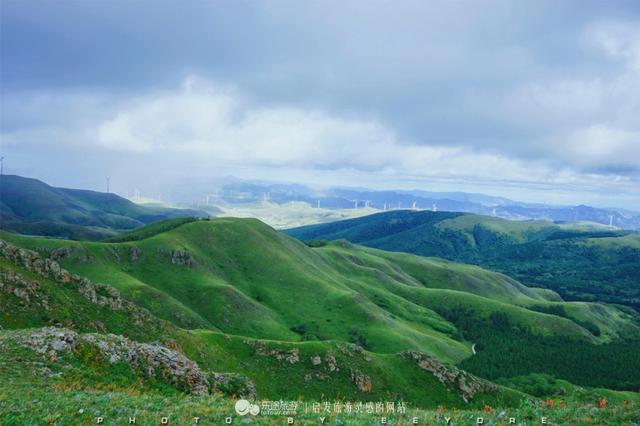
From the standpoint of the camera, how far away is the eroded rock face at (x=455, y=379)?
266ft

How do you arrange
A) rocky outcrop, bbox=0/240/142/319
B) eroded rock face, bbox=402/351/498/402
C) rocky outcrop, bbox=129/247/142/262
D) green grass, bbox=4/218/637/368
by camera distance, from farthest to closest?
rocky outcrop, bbox=129/247/142/262
green grass, bbox=4/218/637/368
eroded rock face, bbox=402/351/498/402
rocky outcrop, bbox=0/240/142/319

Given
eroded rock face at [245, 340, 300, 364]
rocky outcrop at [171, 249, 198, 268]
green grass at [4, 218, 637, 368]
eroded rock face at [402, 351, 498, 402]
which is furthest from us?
rocky outcrop at [171, 249, 198, 268]

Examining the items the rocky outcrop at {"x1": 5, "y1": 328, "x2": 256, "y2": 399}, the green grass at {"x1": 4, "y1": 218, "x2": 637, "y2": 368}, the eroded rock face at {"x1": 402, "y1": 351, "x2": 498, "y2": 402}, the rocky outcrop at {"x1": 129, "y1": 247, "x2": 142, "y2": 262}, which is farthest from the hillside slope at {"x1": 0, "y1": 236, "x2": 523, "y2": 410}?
the rocky outcrop at {"x1": 129, "y1": 247, "x2": 142, "y2": 262}

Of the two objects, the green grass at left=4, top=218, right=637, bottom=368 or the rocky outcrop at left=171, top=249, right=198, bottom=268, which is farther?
the rocky outcrop at left=171, top=249, right=198, bottom=268

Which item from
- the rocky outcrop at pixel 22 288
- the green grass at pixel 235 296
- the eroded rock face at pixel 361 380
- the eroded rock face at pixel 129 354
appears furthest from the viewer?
the green grass at pixel 235 296

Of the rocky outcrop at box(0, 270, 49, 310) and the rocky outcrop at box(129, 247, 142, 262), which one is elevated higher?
the rocky outcrop at box(0, 270, 49, 310)

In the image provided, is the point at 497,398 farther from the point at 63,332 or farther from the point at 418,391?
the point at 63,332

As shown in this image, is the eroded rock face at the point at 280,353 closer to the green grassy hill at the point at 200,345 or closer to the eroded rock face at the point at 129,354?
the green grassy hill at the point at 200,345

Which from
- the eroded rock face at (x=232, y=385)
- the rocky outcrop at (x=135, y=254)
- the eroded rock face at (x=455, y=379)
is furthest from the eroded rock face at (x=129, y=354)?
the rocky outcrop at (x=135, y=254)

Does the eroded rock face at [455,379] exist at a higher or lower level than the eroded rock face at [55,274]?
lower

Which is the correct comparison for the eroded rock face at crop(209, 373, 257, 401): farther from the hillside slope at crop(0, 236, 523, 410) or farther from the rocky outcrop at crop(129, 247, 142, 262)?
the rocky outcrop at crop(129, 247, 142, 262)

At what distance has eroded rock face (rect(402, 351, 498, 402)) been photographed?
8100 centimetres

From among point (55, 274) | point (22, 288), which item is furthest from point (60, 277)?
point (22, 288)

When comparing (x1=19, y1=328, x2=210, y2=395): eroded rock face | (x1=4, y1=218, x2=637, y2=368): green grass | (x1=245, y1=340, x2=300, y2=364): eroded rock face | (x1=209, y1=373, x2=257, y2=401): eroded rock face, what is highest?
(x1=19, y1=328, x2=210, y2=395): eroded rock face
